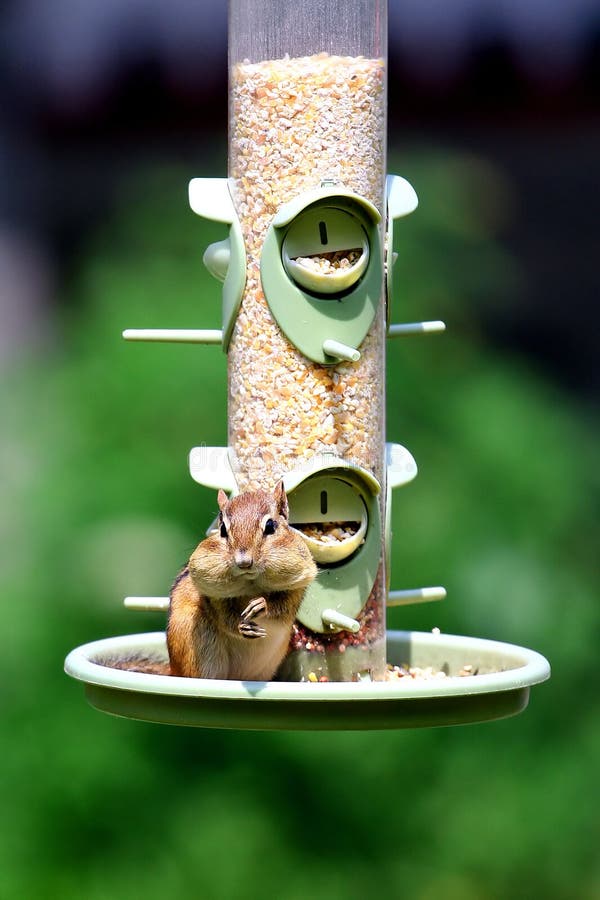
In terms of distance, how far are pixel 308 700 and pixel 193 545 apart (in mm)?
3234

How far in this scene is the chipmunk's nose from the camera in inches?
134

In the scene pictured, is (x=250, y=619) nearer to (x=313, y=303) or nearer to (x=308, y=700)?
(x=308, y=700)

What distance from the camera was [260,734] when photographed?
6.68m

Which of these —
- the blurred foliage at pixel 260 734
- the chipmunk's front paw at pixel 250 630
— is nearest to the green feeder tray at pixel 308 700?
the chipmunk's front paw at pixel 250 630

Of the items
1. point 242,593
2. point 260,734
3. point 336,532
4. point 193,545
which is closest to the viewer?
point 242,593

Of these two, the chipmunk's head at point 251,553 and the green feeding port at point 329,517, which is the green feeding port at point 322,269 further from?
the chipmunk's head at point 251,553

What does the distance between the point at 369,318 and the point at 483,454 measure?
3171 mm

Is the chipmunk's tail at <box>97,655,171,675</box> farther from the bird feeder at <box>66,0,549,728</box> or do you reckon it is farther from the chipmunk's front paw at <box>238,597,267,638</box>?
the chipmunk's front paw at <box>238,597,267,638</box>

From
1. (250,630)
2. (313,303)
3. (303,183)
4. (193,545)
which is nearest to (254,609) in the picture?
(250,630)

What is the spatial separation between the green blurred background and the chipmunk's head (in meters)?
2.90

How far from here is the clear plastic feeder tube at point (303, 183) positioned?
392 cm

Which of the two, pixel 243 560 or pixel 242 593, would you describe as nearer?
pixel 243 560

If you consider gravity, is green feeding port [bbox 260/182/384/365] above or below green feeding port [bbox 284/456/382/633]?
above

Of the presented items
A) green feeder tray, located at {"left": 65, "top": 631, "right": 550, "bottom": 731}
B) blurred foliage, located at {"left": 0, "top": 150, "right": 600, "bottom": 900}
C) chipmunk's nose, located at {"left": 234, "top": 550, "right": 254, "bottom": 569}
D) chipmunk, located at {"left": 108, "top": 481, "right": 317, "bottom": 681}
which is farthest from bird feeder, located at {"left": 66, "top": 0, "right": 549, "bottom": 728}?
blurred foliage, located at {"left": 0, "top": 150, "right": 600, "bottom": 900}
